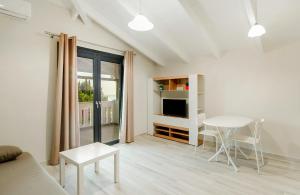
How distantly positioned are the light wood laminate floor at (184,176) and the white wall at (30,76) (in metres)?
0.67

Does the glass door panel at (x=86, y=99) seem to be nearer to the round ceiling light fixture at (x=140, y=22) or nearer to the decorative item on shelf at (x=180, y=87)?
the round ceiling light fixture at (x=140, y=22)

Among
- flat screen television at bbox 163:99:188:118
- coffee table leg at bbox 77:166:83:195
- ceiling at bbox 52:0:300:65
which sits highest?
ceiling at bbox 52:0:300:65

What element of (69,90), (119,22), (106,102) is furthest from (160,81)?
(69,90)

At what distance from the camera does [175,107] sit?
4.45 meters

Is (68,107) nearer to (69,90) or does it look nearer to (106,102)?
(69,90)

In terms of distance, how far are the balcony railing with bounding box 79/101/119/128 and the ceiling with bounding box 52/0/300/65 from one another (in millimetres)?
1580

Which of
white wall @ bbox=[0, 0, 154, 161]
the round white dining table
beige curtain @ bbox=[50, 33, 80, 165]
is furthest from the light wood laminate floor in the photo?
white wall @ bbox=[0, 0, 154, 161]

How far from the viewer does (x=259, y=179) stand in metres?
2.44

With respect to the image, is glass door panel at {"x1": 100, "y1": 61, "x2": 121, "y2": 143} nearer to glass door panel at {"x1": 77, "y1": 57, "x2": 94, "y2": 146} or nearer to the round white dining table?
glass door panel at {"x1": 77, "y1": 57, "x2": 94, "y2": 146}

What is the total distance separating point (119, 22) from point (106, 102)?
181cm

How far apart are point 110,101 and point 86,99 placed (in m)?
0.65

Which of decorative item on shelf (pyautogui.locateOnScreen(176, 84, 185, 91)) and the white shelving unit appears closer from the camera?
the white shelving unit

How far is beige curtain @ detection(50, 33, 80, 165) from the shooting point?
291cm

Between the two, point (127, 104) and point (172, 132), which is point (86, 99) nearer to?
point (127, 104)
